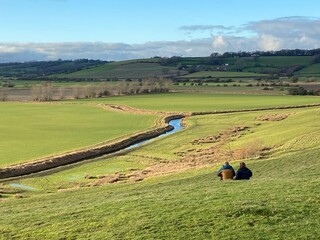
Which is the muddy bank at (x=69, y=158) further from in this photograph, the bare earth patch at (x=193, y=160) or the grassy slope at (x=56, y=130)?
the bare earth patch at (x=193, y=160)

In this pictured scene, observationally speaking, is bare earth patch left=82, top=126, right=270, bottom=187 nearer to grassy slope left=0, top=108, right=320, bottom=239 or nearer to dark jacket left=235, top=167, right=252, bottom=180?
dark jacket left=235, top=167, right=252, bottom=180

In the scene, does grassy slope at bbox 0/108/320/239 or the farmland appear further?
the farmland

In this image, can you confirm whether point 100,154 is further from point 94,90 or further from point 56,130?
point 94,90

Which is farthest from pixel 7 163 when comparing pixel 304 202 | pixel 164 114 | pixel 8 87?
pixel 8 87

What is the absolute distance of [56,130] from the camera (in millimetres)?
67062

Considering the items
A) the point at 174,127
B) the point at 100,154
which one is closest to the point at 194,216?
the point at 100,154

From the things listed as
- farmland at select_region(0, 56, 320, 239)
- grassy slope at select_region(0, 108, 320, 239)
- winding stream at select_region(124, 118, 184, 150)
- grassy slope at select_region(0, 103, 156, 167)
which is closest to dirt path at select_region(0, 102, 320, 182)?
farmland at select_region(0, 56, 320, 239)

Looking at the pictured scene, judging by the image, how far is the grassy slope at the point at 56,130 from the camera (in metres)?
50.0

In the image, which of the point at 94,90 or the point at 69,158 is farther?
the point at 94,90

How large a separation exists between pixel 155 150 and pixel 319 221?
119 feet

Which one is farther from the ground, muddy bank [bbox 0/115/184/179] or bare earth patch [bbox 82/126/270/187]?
bare earth patch [bbox 82/126/270/187]

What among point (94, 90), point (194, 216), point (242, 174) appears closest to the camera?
point (194, 216)

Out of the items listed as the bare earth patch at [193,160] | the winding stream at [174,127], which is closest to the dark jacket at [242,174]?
the bare earth patch at [193,160]

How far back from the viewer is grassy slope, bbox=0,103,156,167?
164 ft
